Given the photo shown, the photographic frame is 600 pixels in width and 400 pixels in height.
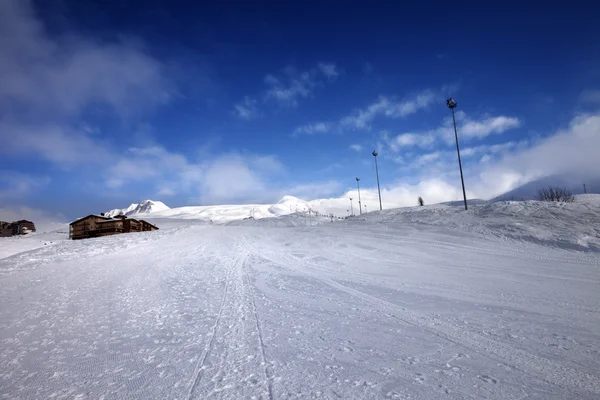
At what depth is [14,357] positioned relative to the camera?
15.2 feet

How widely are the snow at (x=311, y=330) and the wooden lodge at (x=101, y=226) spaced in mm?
42907

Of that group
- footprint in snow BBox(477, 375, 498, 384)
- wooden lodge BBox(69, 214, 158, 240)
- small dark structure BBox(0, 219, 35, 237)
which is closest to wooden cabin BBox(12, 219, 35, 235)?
small dark structure BBox(0, 219, 35, 237)

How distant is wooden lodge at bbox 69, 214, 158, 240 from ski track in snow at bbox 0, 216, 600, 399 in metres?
44.2

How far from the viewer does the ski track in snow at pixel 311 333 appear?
134 inches

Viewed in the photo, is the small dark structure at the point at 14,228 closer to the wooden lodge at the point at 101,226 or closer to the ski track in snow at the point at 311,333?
the wooden lodge at the point at 101,226

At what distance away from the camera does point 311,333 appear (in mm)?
5125

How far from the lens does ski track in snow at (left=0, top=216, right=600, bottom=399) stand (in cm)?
342

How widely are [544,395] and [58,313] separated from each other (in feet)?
32.3

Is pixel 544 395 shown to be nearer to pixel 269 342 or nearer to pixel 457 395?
pixel 457 395

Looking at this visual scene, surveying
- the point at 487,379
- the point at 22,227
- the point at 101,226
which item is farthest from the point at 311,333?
the point at 22,227

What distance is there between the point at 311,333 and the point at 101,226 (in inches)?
2419

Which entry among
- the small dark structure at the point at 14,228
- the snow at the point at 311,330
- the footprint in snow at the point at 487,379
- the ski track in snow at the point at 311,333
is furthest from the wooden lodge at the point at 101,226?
the footprint in snow at the point at 487,379

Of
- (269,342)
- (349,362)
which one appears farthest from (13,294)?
(349,362)

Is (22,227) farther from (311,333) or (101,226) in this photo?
(311,333)
